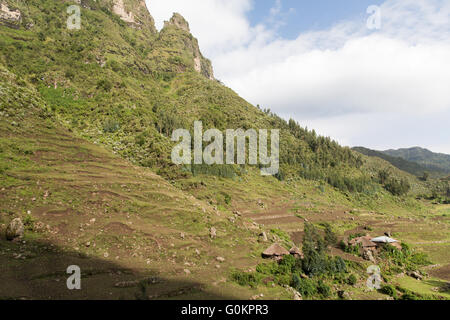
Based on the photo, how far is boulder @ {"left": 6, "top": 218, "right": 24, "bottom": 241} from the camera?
1936cm

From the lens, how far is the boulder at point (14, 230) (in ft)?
63.5

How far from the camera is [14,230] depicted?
64.4ft

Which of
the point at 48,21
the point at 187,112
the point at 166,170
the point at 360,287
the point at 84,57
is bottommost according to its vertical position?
the point at 360,287

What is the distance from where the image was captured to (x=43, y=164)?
2984 cm

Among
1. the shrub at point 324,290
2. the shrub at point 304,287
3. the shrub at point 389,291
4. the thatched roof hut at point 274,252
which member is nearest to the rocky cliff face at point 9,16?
the thatched roof hut at point 274,252

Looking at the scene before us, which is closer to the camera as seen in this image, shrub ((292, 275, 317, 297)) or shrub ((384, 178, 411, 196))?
shrub ((292, 275, 317, 297))

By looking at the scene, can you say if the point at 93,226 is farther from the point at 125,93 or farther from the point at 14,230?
the point at 125,93

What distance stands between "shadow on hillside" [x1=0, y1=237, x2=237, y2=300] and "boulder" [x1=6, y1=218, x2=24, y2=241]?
535mm

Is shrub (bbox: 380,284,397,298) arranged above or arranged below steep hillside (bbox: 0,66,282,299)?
below

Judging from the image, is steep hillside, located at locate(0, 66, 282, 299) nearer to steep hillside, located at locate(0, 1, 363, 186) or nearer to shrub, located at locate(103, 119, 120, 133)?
steep hillside, located at locate(0, 1, 363, 186)

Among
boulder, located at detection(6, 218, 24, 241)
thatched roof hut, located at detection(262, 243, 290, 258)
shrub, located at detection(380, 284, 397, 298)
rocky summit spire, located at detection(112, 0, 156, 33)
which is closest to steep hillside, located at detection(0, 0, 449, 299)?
boulder, located at detection(6, 218, 24, 241)
